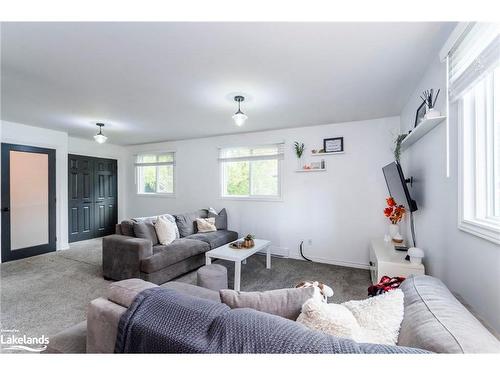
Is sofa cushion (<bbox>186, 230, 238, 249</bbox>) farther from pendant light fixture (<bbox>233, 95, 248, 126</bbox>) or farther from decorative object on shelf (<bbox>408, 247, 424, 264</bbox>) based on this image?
decorative object on shelf (<bbox>408, 247, 424, 264</bbox>)

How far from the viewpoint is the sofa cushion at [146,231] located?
3076 mm

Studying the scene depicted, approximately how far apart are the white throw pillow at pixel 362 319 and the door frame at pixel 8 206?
5.05 metres

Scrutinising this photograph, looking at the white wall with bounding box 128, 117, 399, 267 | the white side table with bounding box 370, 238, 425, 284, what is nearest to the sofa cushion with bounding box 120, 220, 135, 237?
the white wall with bounding box 128, 117, 399, 267

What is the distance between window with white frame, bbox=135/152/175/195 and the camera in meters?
5.40

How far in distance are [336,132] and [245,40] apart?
2.62 m

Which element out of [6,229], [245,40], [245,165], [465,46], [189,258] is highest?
[245,40]

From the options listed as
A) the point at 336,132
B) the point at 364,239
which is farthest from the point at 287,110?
the point at 364,239

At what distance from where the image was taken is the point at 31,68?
6.61 feet

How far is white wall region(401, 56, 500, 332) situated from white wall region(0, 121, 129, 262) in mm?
5823

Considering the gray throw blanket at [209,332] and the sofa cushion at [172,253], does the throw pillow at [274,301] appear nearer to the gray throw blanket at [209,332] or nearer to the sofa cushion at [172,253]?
the gray throw blanket at [209,332]

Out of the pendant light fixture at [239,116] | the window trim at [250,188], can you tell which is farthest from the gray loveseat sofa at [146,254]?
the pendant light fixture at [239,116]

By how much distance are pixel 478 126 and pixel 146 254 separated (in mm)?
3299

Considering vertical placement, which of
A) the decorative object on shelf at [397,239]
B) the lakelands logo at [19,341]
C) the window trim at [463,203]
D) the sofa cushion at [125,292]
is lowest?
the lakelands logo at [19,341]
